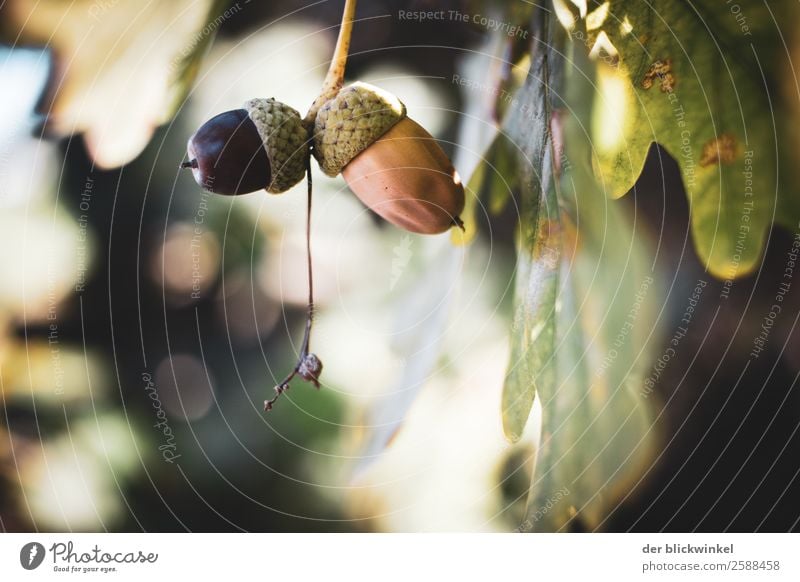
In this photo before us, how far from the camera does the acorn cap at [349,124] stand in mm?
667

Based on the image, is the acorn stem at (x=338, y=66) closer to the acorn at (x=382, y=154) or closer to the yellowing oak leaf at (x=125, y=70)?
the acorn at (x=382, y=154)

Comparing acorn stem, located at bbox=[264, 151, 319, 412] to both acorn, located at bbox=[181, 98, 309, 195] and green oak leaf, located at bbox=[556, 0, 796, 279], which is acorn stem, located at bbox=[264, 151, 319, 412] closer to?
acorn, located at bbox=[181, 98, 309, 195]

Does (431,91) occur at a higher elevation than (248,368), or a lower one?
higher

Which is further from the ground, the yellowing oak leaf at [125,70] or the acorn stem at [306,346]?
the yellowing oak leaf at [125,70]

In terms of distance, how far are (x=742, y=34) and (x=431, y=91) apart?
0.33 meters

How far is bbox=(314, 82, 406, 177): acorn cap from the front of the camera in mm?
667

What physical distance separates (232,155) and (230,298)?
19 centimetres

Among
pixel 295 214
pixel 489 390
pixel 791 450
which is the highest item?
pixel 295 214

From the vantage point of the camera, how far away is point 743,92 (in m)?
0.83

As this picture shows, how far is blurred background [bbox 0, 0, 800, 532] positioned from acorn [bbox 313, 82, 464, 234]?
0.25 ft

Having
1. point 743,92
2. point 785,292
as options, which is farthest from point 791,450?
point 743,92
